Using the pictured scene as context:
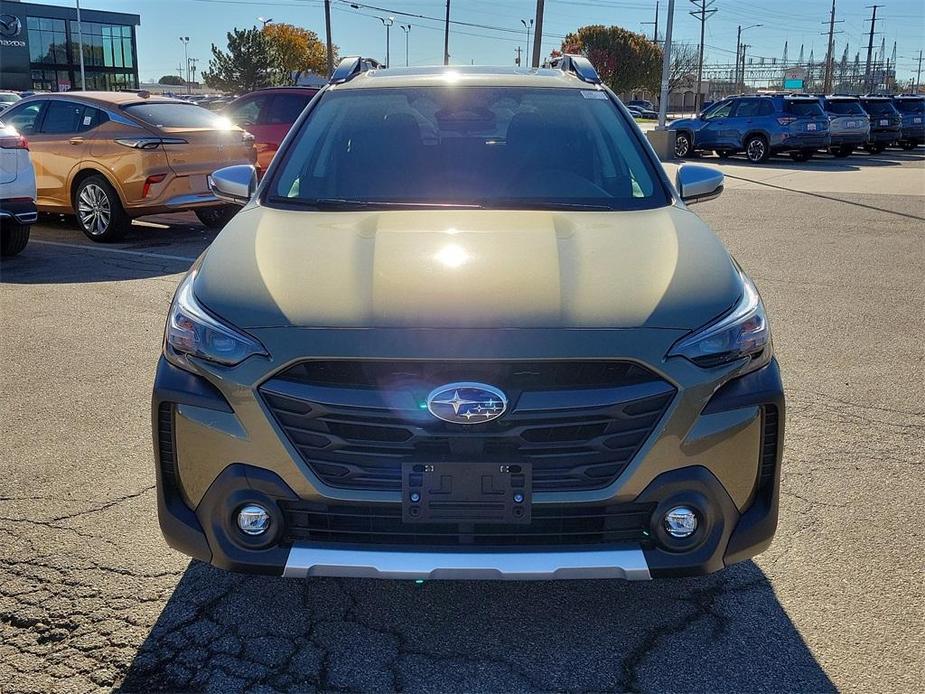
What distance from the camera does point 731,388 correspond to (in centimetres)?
259

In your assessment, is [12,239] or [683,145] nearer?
[12,239]

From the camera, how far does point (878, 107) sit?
2917 centimetres

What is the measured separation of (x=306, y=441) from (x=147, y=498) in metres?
1.57

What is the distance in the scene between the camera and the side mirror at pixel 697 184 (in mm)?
4055

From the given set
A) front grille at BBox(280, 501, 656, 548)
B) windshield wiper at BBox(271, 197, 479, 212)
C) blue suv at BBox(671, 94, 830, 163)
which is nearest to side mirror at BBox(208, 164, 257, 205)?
windshield wiper at BBox(271, 197, 479, 212)

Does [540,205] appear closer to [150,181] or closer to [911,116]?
[150,181]

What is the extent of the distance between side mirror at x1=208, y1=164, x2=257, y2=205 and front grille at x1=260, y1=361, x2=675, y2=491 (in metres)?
1.89

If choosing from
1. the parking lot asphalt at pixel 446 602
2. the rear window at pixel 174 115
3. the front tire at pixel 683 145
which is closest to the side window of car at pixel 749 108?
the front tire at pixel 683 145

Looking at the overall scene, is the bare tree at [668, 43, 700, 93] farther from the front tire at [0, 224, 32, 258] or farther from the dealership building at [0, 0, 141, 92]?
the front tire at [0, 224, 32, 258]

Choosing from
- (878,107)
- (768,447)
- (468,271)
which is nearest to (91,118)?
(468,271)

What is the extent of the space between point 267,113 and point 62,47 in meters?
58.7

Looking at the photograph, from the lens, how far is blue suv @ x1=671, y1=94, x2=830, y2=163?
959 inches

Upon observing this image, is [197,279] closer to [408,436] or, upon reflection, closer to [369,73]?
[408,436]

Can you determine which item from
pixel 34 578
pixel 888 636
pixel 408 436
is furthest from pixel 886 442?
pixel 34 578
